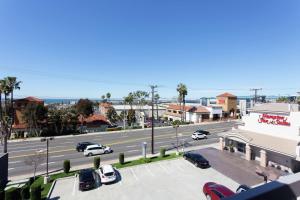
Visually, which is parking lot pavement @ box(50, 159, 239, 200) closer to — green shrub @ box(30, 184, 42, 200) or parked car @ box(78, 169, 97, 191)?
parked car @ box(78, 169, 97, 191)

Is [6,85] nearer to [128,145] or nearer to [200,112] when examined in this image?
[128,145]

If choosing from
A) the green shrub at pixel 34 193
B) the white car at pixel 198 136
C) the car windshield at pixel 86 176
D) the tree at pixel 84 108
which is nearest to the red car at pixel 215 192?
the car windshield at pixel 86 176

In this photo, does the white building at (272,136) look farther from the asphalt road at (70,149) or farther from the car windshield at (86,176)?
the car windshield at (86,176)

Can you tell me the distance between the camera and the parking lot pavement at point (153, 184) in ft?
66.0

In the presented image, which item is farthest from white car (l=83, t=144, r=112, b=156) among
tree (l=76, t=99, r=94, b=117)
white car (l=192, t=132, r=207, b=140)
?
tree (l=76, t=99, r=94, b=117)

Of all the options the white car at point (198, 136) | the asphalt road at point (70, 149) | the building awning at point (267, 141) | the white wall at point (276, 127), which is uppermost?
the white wall at point (276, 127)

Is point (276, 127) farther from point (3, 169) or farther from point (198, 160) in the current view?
point (3, 169)

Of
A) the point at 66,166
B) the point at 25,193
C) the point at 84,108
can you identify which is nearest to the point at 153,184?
the point at 66,166

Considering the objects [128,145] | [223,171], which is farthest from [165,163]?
[128,145]

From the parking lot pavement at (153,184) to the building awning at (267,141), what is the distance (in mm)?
7026

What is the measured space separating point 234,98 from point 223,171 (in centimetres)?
6572

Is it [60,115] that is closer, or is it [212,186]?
[212,186]

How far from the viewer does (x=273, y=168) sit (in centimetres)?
2653

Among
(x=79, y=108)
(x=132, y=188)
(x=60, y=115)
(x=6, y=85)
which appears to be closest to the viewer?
(x=132, y=188)
